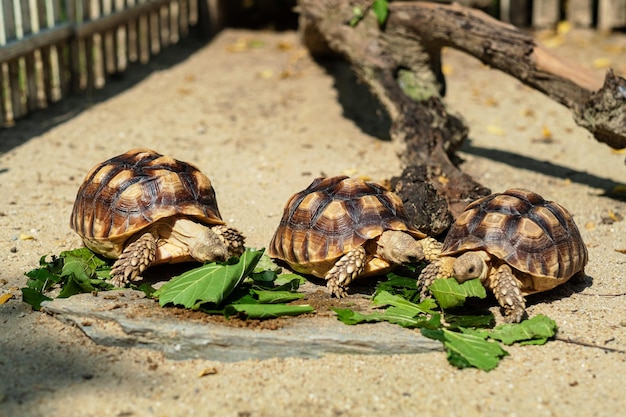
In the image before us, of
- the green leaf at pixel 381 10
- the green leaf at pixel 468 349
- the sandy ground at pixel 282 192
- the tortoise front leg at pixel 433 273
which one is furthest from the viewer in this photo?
the green leaf at pixel 381 10

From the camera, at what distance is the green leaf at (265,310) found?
12.4ft

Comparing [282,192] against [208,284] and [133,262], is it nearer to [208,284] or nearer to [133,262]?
[133,262]

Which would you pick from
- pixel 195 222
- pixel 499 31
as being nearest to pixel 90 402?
pixel 195 222

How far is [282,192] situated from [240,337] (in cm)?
245

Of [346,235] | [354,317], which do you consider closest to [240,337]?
[354,317]

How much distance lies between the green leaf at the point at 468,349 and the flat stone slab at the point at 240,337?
0.17 ft

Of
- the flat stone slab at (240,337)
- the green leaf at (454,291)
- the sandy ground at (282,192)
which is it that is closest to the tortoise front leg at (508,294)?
the green leaf at (454,291)

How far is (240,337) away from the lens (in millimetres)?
3604

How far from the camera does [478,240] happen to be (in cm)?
412

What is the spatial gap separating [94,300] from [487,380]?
1.87 meters

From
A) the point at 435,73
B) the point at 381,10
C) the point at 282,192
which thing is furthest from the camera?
the point at 435,73

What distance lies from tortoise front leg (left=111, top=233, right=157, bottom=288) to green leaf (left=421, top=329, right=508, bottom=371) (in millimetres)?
1489

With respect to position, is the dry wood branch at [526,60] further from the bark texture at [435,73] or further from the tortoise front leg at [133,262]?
the tortoise front leg at [133,262]

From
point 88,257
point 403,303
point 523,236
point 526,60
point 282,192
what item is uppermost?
point 526,60
